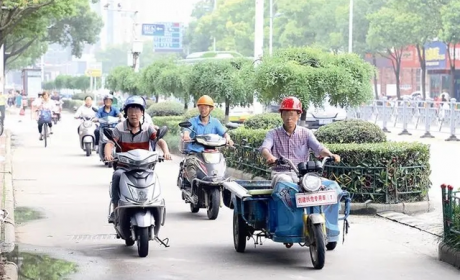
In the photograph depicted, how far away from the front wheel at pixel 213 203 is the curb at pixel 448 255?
3.82 m

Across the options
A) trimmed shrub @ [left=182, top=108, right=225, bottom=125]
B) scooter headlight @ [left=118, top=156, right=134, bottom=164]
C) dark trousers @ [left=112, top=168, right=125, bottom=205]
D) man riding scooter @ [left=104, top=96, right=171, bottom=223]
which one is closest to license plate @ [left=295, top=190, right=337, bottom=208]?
scooter headlight @ [left=118, top=156, right=134, bottom=164]

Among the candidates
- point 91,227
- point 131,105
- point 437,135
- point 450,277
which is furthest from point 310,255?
point 437,135

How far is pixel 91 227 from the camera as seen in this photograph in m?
13.1

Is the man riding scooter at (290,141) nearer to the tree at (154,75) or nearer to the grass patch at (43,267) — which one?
the grass patch at (43,267)

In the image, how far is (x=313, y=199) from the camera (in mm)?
9875

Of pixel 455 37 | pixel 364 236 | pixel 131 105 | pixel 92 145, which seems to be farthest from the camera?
pixel 455 37

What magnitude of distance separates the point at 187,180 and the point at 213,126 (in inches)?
32.0

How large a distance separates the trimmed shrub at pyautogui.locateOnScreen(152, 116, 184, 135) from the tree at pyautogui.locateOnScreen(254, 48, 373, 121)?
9973mm

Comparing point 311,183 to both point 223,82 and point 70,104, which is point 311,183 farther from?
point 70,104

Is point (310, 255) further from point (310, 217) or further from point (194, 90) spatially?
point (194, 90)

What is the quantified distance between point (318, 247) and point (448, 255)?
146 centimetres

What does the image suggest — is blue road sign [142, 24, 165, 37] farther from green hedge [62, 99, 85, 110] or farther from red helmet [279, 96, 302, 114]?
red helmet [279, 96, 302, 114]

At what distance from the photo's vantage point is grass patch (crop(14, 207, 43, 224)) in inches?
546

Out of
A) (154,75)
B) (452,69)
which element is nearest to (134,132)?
(154,75)
